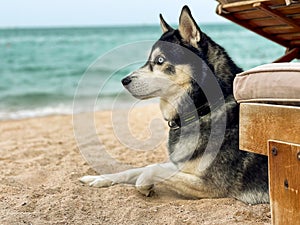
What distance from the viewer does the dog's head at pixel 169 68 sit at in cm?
277

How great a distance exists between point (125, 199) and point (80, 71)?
13190 mm

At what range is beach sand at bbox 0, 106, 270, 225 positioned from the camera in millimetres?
2277

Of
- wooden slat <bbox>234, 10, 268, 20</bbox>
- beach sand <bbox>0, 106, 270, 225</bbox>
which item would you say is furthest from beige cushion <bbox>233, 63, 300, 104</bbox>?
wooden slat <bbox>234, 10, 268, 20</bbox>

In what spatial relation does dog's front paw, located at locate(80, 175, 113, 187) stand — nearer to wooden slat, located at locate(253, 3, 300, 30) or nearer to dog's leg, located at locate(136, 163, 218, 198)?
dog's leg, located at locate(136, 163, 218, 198)

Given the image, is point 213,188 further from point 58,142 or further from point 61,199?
point 58,142

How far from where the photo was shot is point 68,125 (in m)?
Answer: 6.07

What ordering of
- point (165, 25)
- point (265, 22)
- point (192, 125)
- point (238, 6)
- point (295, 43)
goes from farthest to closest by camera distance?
point (295, 43)
point (265, 22)
point (238, 6)
point (165, 25)
point (192, 125)

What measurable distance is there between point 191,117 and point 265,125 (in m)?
0.98

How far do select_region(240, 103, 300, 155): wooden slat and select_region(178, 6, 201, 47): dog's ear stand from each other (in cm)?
94

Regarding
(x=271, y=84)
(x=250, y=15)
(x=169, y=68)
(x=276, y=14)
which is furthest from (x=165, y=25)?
(x=271, y=84)

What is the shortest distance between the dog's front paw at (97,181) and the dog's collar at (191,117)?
57 cm

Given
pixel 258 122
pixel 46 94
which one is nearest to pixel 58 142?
pixel 258 122

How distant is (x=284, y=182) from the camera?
1.72m

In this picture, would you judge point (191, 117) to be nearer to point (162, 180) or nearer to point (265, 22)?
point (162, 180)
